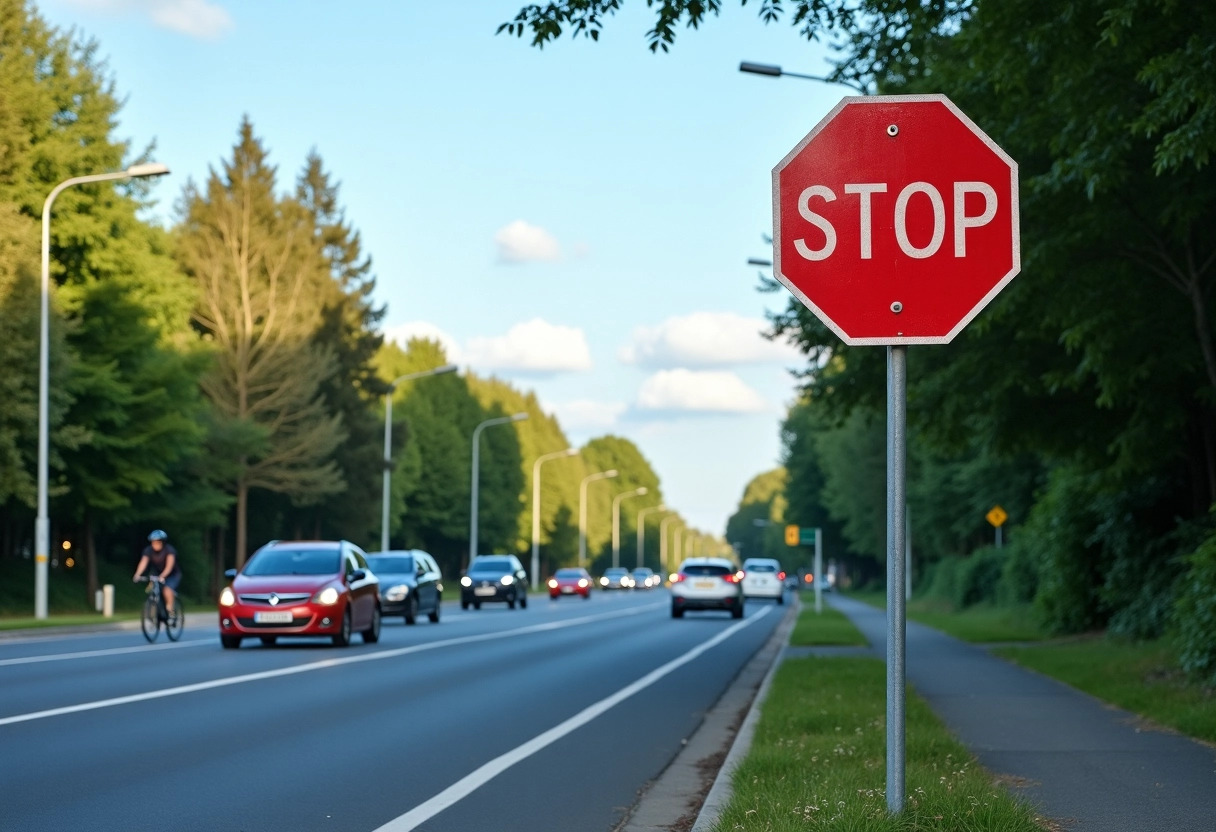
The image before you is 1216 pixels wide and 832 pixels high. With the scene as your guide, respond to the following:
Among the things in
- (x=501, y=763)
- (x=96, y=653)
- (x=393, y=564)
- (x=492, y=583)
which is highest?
(x=393, y=564)

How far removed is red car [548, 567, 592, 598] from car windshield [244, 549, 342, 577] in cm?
4606

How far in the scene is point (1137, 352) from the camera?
18109mm

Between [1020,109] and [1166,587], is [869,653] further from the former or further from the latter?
[1020,109]

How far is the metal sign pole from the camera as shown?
6.25 meters

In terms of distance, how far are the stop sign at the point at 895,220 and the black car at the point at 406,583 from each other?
28.0m

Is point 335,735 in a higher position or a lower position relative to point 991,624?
higher

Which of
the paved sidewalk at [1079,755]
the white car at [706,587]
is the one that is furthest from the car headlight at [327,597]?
the white car at [706,587]

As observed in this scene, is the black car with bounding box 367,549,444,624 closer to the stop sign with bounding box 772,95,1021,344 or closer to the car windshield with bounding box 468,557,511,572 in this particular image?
the car windshield with bounding box 468,557,511,572

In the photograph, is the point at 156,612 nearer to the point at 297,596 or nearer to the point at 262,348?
the point at 297,596

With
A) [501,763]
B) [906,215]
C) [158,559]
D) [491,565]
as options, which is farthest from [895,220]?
[491,565]

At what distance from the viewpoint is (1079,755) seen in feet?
36.4

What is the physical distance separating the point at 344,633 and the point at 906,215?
18985 mm

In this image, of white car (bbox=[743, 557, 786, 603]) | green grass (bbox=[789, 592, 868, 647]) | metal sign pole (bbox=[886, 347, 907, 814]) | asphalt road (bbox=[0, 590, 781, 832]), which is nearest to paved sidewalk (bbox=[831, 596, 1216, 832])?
metal sign pole (bbox=[886, 347, 907, 814])

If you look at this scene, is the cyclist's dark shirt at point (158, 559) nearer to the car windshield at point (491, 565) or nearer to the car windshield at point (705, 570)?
the car windshield at point (705, 570)
